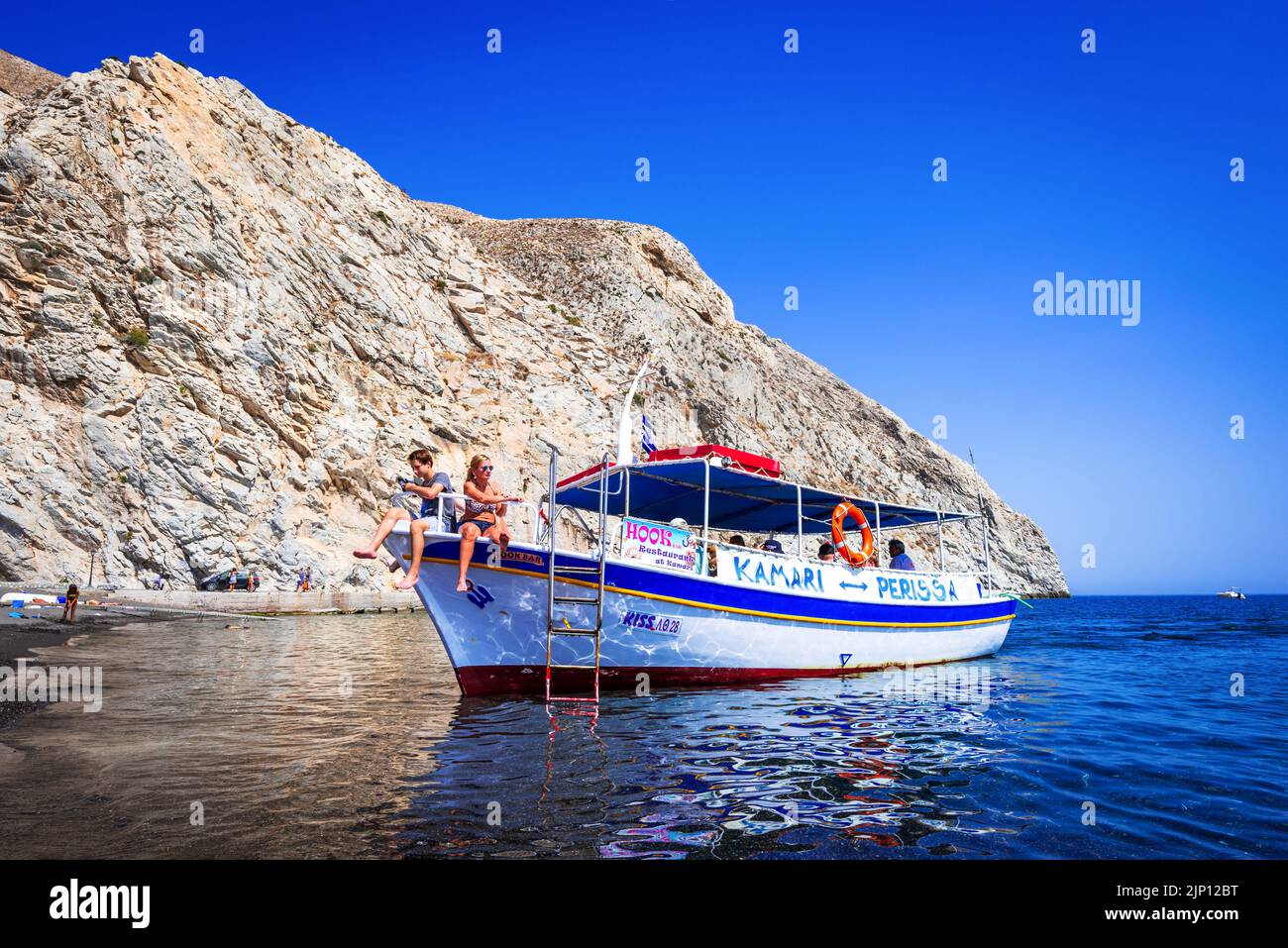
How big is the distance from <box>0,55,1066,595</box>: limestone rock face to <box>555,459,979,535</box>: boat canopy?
24.6 m

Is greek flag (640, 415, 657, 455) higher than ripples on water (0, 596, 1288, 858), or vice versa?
greek flag (640, 415, 657, 455)

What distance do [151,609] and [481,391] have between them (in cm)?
2397

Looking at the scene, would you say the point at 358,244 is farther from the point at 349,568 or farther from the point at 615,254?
the point at 615,254

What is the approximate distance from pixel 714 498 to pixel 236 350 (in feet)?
103

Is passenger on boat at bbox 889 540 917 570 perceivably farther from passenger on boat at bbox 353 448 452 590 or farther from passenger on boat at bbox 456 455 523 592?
passenger on boat at bbox 353 448 452 590

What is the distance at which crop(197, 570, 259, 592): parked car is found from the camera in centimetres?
3297

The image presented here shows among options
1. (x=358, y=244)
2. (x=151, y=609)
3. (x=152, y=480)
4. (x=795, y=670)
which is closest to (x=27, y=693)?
(x=795, y=670)

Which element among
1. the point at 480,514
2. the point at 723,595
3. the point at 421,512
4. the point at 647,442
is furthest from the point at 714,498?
the point at 421,512

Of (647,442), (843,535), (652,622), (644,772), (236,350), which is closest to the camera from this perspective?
(644,772)

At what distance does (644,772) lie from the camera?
22.7 ft

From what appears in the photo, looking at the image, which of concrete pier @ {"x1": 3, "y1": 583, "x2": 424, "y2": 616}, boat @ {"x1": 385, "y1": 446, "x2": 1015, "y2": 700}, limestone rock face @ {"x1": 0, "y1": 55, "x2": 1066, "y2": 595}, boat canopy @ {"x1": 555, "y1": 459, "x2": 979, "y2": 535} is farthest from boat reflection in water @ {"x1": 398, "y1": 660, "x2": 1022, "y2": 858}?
limestone rock face @ {"x1": 0, "y1": 55, "x2": 1066, "y2": 595}

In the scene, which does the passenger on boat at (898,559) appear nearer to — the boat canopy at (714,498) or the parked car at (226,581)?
the boat canopy at (714,498)

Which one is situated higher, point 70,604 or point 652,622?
point 652,622

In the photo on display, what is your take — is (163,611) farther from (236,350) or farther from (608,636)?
(608,636)
